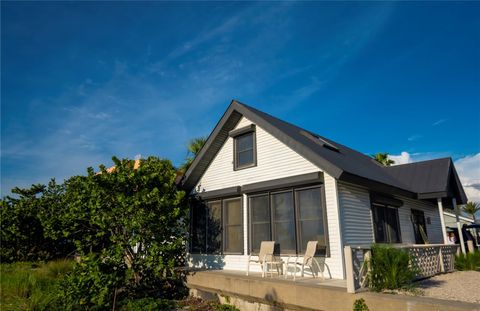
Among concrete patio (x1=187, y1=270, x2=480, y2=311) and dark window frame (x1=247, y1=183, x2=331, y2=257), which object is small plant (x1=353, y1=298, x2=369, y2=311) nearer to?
concrete patio (x1=187, y1=270, x2=480, y2=311)

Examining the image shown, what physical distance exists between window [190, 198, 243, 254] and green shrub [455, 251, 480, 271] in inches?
290

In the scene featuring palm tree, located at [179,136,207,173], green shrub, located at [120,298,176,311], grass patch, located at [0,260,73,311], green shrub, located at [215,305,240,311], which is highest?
palm tree, located at [179,136,207,173]

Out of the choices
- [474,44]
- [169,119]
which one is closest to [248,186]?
[169,119]

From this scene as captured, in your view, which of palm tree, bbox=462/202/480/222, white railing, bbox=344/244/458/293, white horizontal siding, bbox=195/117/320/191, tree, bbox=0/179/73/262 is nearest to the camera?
white railing, bbox=344/244/458/293

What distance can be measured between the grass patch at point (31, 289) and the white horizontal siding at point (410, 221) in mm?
10743

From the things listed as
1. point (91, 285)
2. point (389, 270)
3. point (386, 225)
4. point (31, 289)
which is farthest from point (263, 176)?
point (31, 289)

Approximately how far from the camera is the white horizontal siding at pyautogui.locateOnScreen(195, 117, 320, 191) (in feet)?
29.3

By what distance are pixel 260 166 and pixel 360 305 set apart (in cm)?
519

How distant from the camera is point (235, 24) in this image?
11391 millimetres

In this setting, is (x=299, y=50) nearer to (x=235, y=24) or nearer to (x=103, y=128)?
(x=235, y=24)

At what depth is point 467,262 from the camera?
1030 centimetres

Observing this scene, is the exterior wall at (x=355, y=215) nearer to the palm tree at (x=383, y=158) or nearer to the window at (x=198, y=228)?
the window at (x=198, y=228)

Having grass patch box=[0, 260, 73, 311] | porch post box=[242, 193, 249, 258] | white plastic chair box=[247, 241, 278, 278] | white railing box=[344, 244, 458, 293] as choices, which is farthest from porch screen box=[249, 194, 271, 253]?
grass patch box=[0, 260, 73, 311]

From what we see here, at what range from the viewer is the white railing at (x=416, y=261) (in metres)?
5.73
